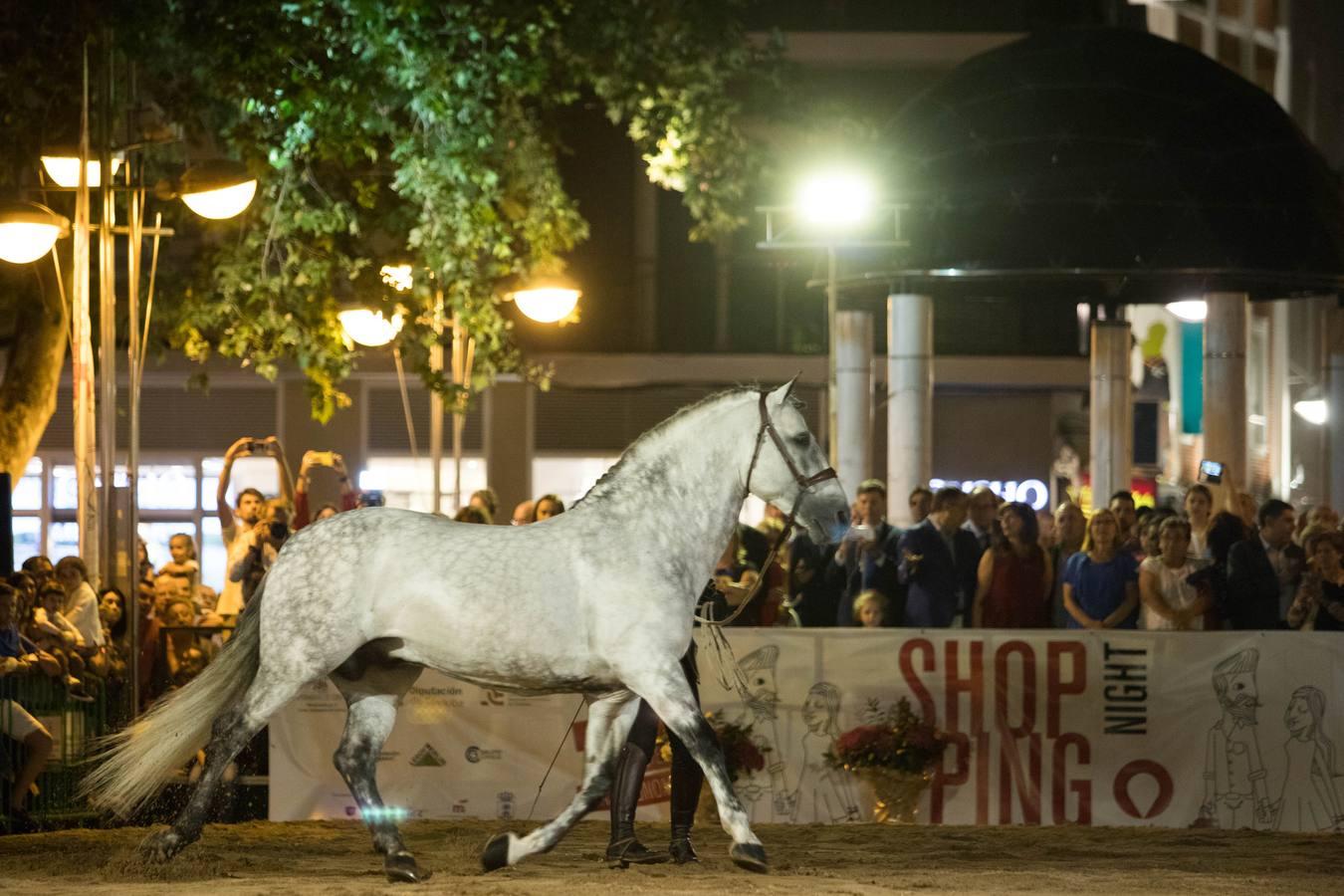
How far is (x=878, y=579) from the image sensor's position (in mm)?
13477

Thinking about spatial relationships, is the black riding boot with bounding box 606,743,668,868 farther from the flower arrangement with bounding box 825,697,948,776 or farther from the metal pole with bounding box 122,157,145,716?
the metal pole with bounding box 122,157,145,716

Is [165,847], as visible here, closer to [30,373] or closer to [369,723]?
[369,723]

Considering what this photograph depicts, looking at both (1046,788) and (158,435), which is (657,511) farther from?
(158,435)

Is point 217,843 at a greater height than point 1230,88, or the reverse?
point 1230,88

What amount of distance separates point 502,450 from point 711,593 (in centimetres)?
2542

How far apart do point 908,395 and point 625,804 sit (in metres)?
14.2

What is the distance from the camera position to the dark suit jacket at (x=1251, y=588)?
1279 centimetres

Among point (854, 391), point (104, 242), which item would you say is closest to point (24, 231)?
point (104, 242)

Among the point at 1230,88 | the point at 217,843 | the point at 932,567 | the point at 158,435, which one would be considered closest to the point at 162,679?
the point at 217,843

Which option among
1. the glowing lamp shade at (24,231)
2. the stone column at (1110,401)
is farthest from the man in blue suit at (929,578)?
the stone column at (1110,401)

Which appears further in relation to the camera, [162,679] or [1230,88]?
[1230,88]

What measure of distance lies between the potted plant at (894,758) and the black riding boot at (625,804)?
2838 millimetres

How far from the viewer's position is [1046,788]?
39.4ft

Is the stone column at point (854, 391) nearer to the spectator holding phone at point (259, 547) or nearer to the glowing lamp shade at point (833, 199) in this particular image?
the glowing lamp shade at point (833, 199)
